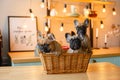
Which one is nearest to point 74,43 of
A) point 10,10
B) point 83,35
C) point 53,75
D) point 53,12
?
point 83,35

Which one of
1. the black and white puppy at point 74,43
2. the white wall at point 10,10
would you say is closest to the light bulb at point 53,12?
the white wall at point 10,10

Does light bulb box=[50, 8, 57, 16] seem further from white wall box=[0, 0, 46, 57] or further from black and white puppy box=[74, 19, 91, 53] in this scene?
black and white puppy box=[74, 19, 91, 53]

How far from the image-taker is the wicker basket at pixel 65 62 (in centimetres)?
150

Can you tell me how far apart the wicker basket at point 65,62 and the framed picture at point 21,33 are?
1588 mm

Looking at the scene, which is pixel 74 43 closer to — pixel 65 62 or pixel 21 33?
pixel 65 62

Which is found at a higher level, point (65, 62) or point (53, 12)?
point (53, 12)

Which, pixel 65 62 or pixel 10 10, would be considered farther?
pixel 10 10

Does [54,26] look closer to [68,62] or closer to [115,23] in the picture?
[115,23]

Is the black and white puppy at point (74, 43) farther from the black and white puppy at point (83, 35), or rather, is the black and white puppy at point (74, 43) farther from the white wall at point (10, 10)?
the white wall at point (10, 10)

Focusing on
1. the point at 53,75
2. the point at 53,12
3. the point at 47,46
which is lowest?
the point at 53,75

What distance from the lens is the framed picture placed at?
3.04 m

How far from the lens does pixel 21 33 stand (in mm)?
3082

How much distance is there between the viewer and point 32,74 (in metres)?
1.52

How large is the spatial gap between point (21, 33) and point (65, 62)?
5.54 feet
